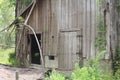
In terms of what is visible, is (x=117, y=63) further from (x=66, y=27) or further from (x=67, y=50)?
(x=66, y=27)

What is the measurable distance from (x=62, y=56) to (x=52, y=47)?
905mm

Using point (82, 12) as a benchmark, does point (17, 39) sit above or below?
below

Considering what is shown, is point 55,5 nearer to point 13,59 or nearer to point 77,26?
point 77,26

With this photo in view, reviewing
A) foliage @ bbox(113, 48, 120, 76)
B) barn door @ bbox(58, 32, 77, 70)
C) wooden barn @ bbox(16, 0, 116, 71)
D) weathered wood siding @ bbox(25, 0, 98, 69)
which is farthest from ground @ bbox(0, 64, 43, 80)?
foliage @ bbox(113, 48, 120, 76)

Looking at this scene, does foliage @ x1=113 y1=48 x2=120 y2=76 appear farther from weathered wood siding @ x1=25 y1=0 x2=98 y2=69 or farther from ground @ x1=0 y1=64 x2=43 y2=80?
ground @ x1=0 y1=64 x2=43 y2=80

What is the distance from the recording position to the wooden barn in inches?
433

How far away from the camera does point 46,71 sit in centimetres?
1238

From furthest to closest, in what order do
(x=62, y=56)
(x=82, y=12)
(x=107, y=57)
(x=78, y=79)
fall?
(x=62, y=56) → (x=82, y=12) → (x=107, y=57) → (x=78, y=79)

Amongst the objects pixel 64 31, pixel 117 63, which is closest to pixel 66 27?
pixel 64 31

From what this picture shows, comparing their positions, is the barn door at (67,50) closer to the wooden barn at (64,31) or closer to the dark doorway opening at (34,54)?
the wooden barn at (64,31)

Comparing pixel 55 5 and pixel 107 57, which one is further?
pixel 55 5

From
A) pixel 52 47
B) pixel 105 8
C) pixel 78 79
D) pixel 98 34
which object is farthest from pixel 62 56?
pixel 78 79

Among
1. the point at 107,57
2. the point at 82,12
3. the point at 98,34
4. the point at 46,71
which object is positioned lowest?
the point at 46,71

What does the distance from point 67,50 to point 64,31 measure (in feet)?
3.18
